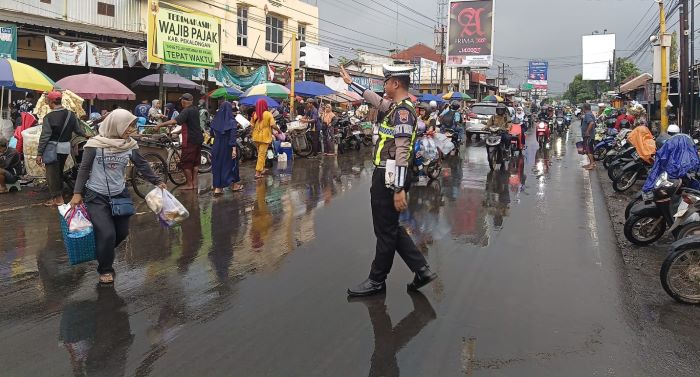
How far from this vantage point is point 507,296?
5027mm

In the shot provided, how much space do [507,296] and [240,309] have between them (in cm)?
228

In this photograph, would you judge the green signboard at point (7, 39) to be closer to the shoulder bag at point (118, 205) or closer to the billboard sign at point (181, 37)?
the billboard sign at point (181, 37)

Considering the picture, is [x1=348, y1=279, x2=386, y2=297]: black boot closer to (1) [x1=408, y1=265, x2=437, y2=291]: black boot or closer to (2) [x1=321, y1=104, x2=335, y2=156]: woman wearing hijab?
(1) [x1=408, y1=265, x2=437, y2=291]: black boot

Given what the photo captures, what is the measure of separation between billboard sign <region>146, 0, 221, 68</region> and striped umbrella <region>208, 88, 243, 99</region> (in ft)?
11.7

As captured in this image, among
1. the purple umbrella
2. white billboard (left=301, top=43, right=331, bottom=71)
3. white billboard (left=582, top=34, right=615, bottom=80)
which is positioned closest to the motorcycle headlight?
the purple umbrella

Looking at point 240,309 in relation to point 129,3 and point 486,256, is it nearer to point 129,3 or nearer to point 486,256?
point 486,256

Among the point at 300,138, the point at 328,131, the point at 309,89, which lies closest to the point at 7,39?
the point at 300,138

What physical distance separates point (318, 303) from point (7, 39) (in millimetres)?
12616

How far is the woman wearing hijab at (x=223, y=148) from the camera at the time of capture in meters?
10.2

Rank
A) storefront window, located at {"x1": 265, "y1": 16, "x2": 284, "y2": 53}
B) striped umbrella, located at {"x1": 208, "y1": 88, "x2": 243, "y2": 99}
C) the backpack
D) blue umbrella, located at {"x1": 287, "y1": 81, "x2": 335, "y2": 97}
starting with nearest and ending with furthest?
the backpack
striped umbrella, located at {"x1": 208, "y1": 88, "x2": 243, "y2": 99}
blue umbrella, located at {"x1": 287, "y1": 81, "x2": 335, "y2": 97}
storefront window, located at {"x1": 265, "y1": 16, "x2": 284, "y2": 53}

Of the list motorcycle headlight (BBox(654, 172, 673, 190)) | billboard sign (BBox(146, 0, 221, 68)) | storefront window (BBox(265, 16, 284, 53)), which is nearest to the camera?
motorcycle headlight (BBox(654, 172, 673, 190))

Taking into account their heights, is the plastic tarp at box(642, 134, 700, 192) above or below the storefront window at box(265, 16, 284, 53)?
below

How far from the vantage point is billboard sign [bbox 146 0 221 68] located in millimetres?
14281

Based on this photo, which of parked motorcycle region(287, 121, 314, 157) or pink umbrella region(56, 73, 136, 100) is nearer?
pink umbrella region(56, 73, 136, 100)
